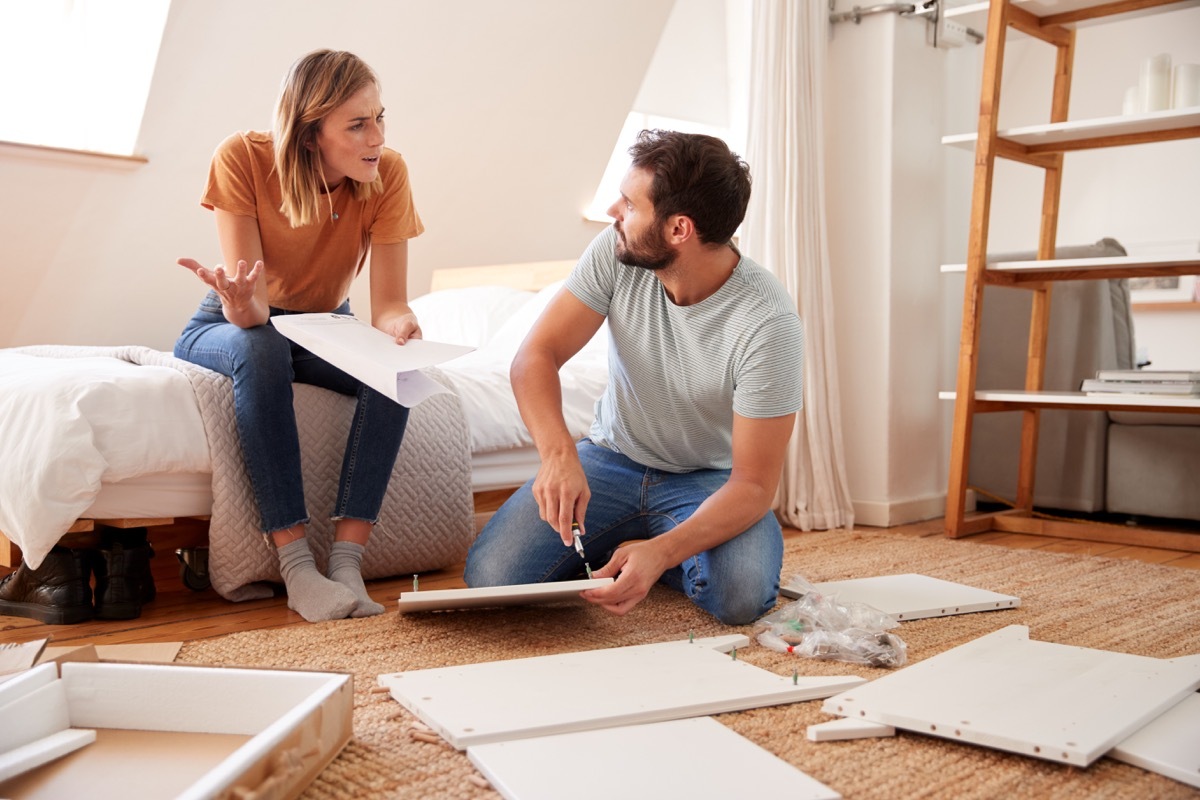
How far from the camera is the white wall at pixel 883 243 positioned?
9.73 ft

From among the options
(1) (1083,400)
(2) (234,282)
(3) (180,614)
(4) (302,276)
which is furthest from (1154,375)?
(3) (180,614)

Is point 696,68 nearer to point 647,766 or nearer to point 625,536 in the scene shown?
point 625,536

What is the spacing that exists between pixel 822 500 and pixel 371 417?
1.39 meters

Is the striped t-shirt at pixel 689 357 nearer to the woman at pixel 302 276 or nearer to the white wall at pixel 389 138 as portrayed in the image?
the woman at pixel 302 276

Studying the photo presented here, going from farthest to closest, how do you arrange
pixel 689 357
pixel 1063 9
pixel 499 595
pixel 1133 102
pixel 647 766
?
pixel 1063 9 < pixel 1133 102 < pixel 689 357 < pixel 499 595 < pixel 647 766

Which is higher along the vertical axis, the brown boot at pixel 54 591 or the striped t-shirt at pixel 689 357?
the striped t-shirt at pixel 689 357

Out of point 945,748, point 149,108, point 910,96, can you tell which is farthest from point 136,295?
point 945,748

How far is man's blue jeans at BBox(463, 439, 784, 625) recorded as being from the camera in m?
1.78

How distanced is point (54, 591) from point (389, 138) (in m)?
2.06

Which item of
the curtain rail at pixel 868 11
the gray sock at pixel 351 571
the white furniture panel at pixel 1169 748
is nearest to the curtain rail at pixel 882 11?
the curtain rail at pixel 868 11

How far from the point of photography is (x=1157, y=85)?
8.92ft

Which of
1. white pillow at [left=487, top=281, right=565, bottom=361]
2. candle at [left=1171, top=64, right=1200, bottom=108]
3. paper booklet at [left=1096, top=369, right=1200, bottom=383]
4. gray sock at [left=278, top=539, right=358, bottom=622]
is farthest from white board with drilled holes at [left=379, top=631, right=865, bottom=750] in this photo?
candle at [left=1171, top=64, right=1200, bottom=108]

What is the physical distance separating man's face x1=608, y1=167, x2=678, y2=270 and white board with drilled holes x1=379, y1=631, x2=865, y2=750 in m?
0.61

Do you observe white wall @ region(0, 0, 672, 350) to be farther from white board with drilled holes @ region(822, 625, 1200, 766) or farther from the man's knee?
white board with drilled holes @ region(822, 625, 1200, 766)
